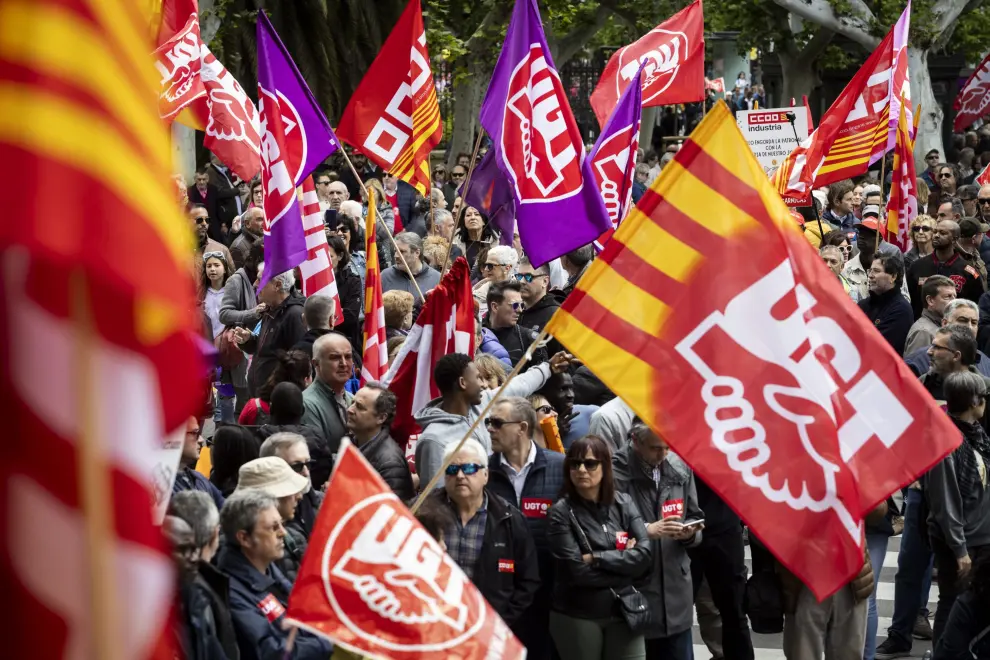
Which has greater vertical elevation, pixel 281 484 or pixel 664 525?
pixel 281 484

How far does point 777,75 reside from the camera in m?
40.0

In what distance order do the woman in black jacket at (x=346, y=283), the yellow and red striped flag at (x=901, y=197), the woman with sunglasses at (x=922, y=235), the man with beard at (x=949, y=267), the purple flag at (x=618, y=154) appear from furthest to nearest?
1. the woman with sunglasses at (x=922, y=235)
2. the yellow and red striped flag at (x=901, y=197)
3. the man with beard at (x=949, y=267)
4. the woman in black jacket at (x=346, y=283)
5. the purple flag at (x=618, y=154)

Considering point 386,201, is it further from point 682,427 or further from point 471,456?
point 682,427

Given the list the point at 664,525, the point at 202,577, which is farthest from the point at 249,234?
the point at 202,577

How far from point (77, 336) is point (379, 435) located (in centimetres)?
531

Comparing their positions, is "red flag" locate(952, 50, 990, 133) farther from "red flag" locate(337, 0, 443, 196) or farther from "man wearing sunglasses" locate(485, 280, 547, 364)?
"man wearing sunglasses" locate(485, 280, 547, 364)

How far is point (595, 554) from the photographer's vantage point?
667 cm

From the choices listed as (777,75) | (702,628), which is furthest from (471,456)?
(777,75)

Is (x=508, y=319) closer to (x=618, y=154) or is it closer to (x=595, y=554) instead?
(x=618, y=154)

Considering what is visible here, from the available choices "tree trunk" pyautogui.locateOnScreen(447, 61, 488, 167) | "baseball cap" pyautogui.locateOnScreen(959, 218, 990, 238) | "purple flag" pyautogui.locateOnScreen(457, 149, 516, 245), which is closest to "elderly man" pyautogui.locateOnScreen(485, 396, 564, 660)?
"purple flag" pyautogui.locateOnScreen(457, 149, 516, 245)

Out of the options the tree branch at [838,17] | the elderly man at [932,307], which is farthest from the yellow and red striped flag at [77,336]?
the tree branch at [838,17]

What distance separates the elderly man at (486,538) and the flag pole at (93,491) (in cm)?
449

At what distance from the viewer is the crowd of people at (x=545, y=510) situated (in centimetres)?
541

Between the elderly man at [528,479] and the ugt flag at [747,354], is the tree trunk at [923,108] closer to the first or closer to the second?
the elderly man at [528,479]
